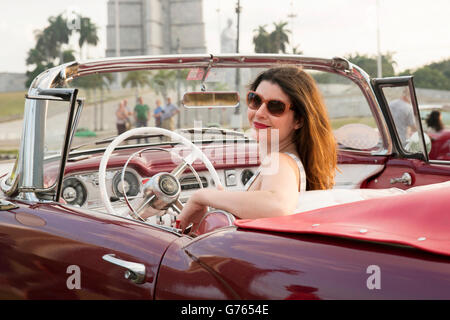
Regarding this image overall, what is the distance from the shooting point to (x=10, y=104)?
57156 mm

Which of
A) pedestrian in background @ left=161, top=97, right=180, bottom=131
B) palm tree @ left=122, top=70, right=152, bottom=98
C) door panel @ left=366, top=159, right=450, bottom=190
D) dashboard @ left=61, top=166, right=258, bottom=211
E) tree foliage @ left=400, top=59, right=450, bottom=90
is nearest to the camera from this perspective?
Answer: door panel @ left=366, top=159, right=450, bottom=190

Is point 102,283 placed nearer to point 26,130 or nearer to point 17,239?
point 17,239

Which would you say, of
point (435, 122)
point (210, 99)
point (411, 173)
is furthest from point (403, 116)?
point (435, 122)

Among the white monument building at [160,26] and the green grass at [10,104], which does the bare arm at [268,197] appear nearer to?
the green grass at [10,104]

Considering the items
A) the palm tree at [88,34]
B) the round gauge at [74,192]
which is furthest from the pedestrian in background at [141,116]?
the palm tree at [88,34]

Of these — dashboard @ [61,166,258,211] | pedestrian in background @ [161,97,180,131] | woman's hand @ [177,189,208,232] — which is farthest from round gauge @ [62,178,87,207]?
woman's hand @ [177,189,208,232]

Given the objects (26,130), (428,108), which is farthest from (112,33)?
(26,130)

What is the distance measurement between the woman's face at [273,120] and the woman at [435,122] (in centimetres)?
548

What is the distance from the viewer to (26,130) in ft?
7.76

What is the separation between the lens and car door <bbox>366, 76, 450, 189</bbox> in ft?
11.4

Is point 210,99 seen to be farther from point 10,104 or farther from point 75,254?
point 10,104

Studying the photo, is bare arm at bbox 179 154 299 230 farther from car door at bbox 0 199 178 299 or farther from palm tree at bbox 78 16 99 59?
palm tree at bbox 78 16 99 59

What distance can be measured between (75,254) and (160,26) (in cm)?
7445

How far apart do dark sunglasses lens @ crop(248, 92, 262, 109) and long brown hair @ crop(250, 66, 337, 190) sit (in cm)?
8
